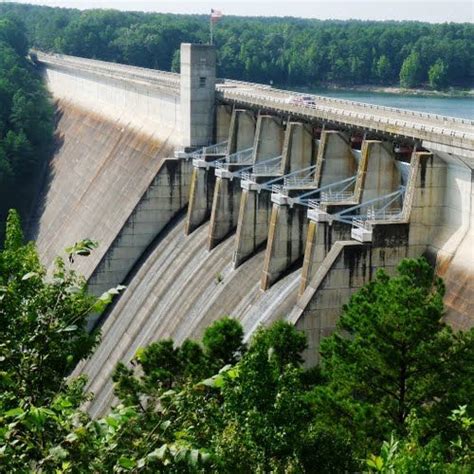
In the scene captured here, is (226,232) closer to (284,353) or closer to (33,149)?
(284,353)

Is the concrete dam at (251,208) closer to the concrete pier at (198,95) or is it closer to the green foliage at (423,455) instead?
the concrete pier at (198,95)

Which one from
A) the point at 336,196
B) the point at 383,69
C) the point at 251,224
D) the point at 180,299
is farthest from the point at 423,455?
the point at 383,69

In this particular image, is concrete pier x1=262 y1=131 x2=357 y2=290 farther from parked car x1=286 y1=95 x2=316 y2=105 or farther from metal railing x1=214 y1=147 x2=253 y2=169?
metal railing x1=214 y1=147 x2=253 y2=169

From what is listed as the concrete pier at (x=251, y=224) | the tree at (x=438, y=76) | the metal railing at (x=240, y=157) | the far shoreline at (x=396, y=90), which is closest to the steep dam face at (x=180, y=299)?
the concrete pier at (x=251, y=224)

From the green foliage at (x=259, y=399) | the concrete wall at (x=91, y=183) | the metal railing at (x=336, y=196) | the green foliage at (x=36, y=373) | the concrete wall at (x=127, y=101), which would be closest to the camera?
the green foliage at (x=36, y=373)

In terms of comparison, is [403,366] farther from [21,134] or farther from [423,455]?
[21,134]

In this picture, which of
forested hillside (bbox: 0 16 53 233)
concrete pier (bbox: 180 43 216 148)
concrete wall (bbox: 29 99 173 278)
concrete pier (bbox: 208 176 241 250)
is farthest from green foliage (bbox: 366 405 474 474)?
forested hillside (bbox: 0 16 53 233)
